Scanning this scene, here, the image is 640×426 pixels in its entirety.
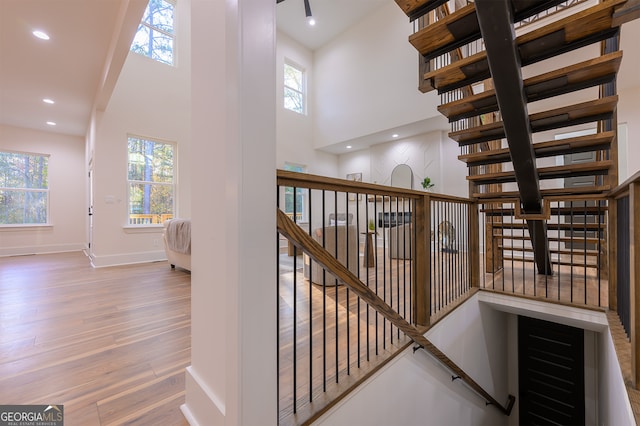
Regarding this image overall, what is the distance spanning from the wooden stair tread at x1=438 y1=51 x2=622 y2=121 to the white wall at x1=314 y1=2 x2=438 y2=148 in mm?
3083

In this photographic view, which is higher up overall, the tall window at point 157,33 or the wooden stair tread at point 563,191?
the tall window at point 157,33

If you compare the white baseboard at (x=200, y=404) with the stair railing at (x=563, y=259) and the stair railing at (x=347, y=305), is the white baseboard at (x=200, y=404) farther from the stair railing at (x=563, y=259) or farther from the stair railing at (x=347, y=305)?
the stair railing at (x=563, y=259)

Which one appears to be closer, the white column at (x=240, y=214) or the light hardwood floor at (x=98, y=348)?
the white column at (x=240, y=214)

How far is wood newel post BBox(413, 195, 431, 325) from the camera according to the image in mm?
1989

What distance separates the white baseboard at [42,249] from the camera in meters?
5.40

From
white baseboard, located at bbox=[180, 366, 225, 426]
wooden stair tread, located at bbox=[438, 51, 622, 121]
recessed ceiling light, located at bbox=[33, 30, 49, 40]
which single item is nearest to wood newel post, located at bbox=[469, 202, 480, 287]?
wooden stair tread, located at bbox=[438, 51, 622, 121]

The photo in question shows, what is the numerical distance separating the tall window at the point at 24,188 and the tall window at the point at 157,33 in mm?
3486

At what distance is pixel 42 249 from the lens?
5.81m

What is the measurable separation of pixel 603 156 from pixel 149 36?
22.9 ft

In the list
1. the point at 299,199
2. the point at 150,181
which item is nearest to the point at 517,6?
the point at 150,181

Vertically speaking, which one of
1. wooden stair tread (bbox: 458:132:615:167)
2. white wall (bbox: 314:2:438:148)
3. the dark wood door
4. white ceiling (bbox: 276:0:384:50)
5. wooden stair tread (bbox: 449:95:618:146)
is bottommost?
the dark wood door

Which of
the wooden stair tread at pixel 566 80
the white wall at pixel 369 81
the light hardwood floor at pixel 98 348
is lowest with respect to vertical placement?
the light hardwood floor at pixel 98 348

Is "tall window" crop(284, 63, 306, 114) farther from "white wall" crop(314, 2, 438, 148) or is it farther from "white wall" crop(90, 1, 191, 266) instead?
"white wall" crop(90, 1, 191, 266)

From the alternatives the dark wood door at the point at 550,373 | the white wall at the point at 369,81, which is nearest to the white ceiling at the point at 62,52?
the white wall at the point at 369,81
